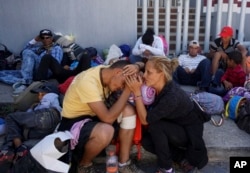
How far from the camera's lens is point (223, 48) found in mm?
5191

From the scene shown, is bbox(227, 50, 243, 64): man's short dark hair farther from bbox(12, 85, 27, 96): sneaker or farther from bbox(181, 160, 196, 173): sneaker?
bbox(12, 85, 27, 96): sneaker

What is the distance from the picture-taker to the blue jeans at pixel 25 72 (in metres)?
4.83

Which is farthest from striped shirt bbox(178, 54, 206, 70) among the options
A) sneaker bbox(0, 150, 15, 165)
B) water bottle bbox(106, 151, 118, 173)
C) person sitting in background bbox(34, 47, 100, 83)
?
sneaker bbox(0, 150, 15, 165)

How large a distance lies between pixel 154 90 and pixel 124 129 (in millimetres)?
455

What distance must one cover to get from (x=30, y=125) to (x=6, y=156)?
429 mm

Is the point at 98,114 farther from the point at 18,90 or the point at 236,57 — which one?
the point at 236,57

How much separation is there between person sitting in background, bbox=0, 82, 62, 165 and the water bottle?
72 centimetres

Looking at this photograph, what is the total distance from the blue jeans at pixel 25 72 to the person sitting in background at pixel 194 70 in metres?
2.23

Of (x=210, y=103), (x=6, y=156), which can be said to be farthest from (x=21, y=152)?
(x=210, y=103)

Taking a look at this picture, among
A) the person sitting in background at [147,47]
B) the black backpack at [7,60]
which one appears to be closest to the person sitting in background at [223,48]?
the person sitting in background at [147,47]

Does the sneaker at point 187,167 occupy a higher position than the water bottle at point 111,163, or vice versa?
the water bottle at point 111,163

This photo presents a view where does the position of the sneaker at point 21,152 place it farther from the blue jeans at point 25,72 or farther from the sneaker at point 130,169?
the blue jeans at point 25,72

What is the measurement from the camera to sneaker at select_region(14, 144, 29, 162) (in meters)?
2.73

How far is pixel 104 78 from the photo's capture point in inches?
111
